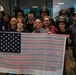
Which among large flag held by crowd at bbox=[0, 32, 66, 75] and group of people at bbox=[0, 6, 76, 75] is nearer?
large flag held by crowd at bbox=[0, 32, 66, 75]

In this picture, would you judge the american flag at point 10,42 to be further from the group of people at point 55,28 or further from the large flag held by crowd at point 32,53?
the group of people at point 55,28

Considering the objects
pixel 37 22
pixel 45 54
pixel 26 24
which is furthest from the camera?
pixel 26 24

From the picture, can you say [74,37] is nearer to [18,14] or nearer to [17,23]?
[17,23]

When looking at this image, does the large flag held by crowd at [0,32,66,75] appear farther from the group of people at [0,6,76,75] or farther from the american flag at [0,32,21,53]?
the group of people at [0,6,76,75]

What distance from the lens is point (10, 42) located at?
710 cm

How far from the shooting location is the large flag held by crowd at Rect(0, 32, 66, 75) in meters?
6.95

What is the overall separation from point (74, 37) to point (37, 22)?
1104 mm

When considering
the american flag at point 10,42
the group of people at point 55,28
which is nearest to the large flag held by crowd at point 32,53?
the american flag at point 10,42

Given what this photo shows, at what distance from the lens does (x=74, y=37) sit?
7129 millimetres

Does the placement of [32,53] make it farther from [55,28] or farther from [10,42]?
[55,28]

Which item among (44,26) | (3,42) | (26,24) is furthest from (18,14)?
(3,42)

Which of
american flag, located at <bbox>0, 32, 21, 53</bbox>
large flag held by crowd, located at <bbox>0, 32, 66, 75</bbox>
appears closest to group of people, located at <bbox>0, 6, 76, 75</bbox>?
large flag held by crowd, located at <bbox>0, 32, 66, 75</bbox>

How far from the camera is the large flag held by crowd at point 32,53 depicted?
695 centimetres

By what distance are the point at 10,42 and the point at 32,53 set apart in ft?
2.07
